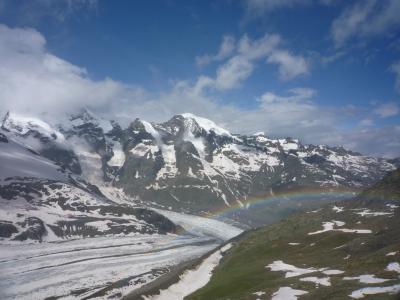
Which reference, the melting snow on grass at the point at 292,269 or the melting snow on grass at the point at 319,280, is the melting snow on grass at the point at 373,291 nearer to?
the melting snow on grass at the point at 319,280

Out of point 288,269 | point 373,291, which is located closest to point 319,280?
point 373,291

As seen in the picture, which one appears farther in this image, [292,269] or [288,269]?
[288,269]

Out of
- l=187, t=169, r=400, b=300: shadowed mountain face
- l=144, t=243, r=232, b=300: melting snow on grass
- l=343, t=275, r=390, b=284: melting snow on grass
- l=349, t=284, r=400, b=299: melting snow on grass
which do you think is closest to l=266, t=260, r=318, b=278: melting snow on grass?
l=187, t=169, r=400, b=300: shadowed mountain face

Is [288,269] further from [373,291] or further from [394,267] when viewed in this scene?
[373,291]

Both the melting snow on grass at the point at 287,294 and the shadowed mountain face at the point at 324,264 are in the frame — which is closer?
the shadowed mountain face at the point at 324,264

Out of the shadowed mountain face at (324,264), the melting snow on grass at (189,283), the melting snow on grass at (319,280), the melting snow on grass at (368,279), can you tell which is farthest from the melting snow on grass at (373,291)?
the melting snow on grass at (189,283)

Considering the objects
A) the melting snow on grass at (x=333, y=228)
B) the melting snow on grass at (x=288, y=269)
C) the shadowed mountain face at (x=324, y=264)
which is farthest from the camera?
the melting snow on grass at (x=333, y=228)

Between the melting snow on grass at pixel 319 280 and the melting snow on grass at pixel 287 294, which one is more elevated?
the melting snow on grass at pixel 319 280
